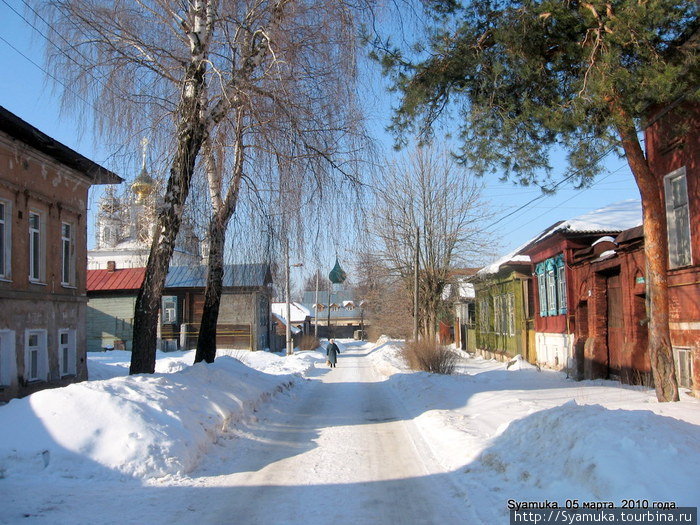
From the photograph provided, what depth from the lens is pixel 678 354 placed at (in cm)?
1299

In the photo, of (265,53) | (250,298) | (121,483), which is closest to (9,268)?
(250,298)

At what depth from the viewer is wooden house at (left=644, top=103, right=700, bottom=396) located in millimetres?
11953

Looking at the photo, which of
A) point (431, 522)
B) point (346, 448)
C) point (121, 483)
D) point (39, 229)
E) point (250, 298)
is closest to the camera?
point (431, 522)

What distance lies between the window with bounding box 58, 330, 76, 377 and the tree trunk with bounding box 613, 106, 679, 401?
1482 centimetres

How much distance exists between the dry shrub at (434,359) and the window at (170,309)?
2316cm

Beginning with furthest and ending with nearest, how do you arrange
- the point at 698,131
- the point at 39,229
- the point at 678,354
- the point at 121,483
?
the point at 39,229 → the point at 678,354 → the point at 698,131 → the point at 121,483

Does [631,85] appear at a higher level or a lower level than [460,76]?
lower

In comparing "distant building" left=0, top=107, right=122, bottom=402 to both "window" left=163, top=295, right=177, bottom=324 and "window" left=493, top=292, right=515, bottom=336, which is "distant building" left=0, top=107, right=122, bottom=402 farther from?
"window" left=163, top=295, right=177, bottom=324

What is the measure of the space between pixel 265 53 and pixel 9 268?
27.1ft

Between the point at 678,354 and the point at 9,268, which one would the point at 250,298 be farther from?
the point at 678,354

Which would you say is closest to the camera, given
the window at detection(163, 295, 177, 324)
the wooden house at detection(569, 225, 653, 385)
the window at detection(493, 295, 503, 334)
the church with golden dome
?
the church with golden dome

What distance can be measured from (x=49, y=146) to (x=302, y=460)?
11.6 metres

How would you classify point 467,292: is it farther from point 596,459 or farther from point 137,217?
point 596,459

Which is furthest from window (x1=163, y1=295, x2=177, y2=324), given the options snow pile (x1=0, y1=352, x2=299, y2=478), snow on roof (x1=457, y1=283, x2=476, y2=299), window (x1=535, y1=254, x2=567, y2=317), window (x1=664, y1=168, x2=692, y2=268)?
window (x1=664, y1=168, x2=692, y2=268)
